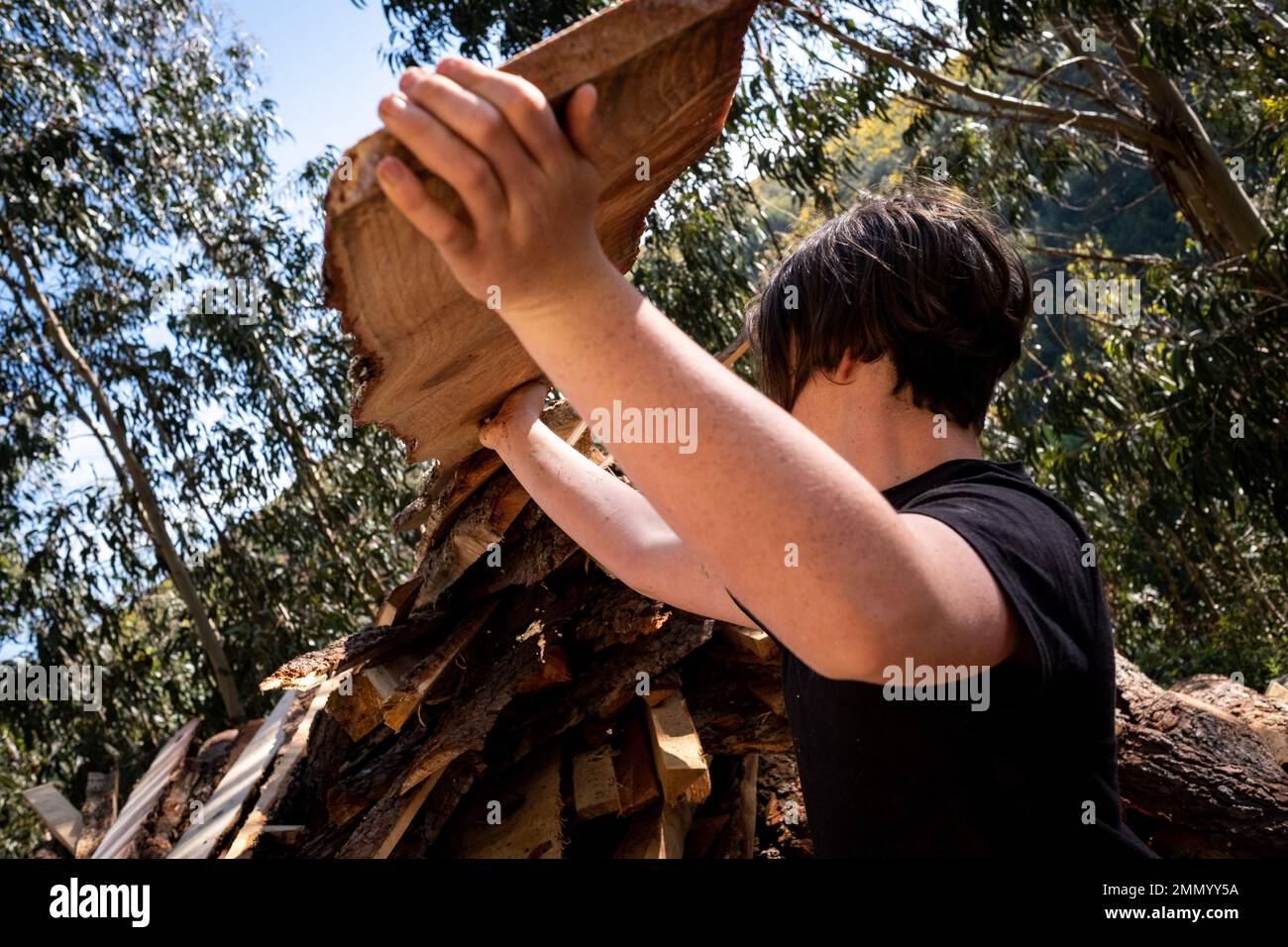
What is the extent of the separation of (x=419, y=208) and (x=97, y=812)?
544 centimetres

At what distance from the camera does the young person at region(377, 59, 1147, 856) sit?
0.67 meters

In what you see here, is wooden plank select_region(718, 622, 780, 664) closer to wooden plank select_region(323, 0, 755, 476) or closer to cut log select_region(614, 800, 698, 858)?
cut log select_region(614, 800, 698, 858)

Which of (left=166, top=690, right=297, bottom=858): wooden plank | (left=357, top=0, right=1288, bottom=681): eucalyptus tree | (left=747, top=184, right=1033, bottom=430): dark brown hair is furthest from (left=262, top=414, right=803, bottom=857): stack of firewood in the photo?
(left=357, top=0, right=1288, bottom=681): eucalyptus tree

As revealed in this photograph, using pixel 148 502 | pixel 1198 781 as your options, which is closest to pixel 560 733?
pixel 1198 781

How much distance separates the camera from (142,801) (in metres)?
4.27

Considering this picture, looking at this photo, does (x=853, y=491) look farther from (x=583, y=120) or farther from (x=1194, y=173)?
(x=1194, y=173)

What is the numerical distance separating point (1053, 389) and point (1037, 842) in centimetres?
712

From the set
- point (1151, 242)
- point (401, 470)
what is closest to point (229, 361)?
point (401, 470)

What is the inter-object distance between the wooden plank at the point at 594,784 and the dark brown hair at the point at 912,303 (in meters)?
1.32

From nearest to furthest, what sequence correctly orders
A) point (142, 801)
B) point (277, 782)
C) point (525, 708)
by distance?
1. point (525, 708)
2. point (277, 782)
3. point (142, 801)

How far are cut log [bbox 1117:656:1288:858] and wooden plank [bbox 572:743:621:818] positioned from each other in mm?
1228
